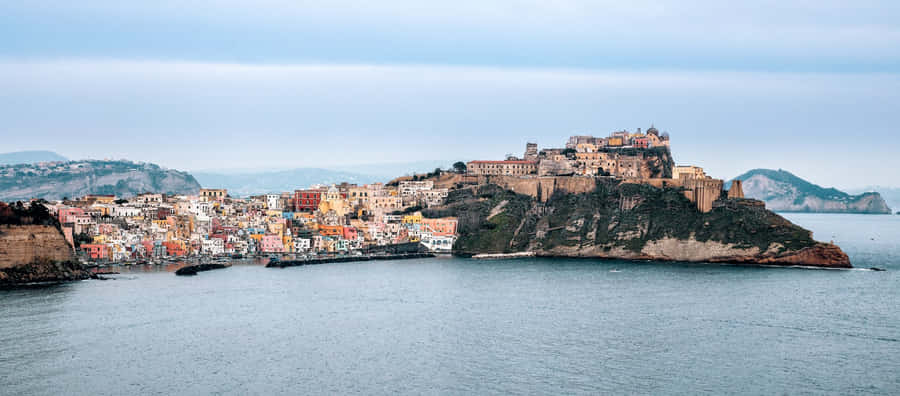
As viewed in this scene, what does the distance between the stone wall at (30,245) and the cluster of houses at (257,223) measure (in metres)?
9.25

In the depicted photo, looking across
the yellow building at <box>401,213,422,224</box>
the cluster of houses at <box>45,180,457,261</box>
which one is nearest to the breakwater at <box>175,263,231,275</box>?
the cluster of houses at <box>45,180,457,261</box>

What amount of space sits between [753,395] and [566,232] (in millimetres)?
41609

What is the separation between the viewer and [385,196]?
80.5m

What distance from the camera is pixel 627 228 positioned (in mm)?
64938

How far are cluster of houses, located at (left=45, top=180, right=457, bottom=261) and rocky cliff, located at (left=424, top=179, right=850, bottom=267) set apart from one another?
309 centimetres

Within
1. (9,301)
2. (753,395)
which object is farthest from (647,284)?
(9,301)

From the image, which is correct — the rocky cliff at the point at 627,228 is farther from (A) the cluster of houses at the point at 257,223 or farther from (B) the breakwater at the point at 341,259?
(B) the breakwater at the point at 341,259

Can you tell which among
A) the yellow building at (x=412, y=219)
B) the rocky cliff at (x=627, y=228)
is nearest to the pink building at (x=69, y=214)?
the yellow building at (x=412, y=219)

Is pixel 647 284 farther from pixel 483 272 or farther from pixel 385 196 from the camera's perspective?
pixel 385 196

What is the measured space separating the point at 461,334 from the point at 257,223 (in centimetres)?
3952

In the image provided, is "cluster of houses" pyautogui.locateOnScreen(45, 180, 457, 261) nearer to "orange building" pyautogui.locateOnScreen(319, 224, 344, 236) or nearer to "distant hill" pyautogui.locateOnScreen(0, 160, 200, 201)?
"orange building" pyautogui.locateOnScreen(319, 224, 344, 236)

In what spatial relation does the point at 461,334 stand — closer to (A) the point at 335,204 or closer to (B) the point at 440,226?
(B) the point at 440,226

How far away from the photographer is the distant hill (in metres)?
148

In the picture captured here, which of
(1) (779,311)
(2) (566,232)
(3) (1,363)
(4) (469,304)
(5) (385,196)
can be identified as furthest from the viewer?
(5) (385,196)
